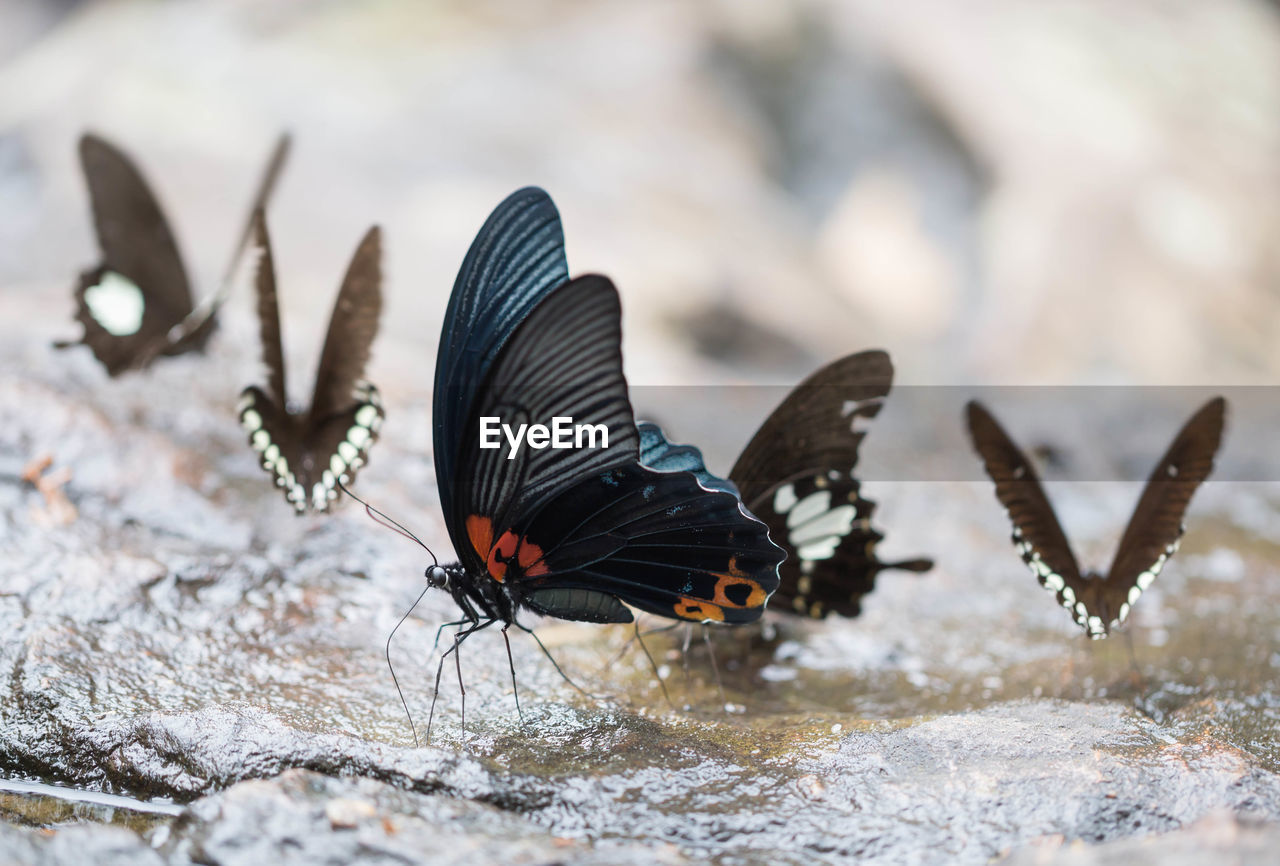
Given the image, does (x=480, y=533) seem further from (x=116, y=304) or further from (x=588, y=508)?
(x=116, y=304)

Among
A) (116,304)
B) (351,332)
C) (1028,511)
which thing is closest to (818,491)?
(1028,511)

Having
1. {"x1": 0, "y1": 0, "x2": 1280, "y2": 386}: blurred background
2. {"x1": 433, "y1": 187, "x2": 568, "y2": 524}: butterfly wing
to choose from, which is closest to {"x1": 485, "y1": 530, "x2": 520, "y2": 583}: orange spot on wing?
{"x1": 433, "y1": 187, "x2": 568, "y2": 524}: butterfly wing

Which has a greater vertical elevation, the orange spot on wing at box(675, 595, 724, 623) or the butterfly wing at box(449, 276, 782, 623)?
the butterfly wing at box(449, 276, 782, 623)

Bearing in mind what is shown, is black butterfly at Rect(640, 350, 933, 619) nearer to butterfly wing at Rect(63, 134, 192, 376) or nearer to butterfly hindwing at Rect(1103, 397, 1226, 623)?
butterfly hindwing at Rect(1103, 397, 1226, 623)

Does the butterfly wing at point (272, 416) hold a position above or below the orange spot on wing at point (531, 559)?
above

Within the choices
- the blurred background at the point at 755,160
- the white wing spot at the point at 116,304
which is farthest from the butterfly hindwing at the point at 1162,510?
the white wing spot at the point at 116,304

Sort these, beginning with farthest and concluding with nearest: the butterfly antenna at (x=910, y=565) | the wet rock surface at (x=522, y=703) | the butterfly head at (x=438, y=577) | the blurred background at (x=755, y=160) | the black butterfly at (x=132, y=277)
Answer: the blurred background at (x=755, y=160)
the black butterfly at (x=132, y=277)
the butterfly antenna at (x=910, y=565)
the butterfly head at (x=438, y=577)
the wet rock surface at (x=522, y=703)

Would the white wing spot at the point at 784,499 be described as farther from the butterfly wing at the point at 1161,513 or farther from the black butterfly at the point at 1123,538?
the butterfly wing at the point at 1161,513
